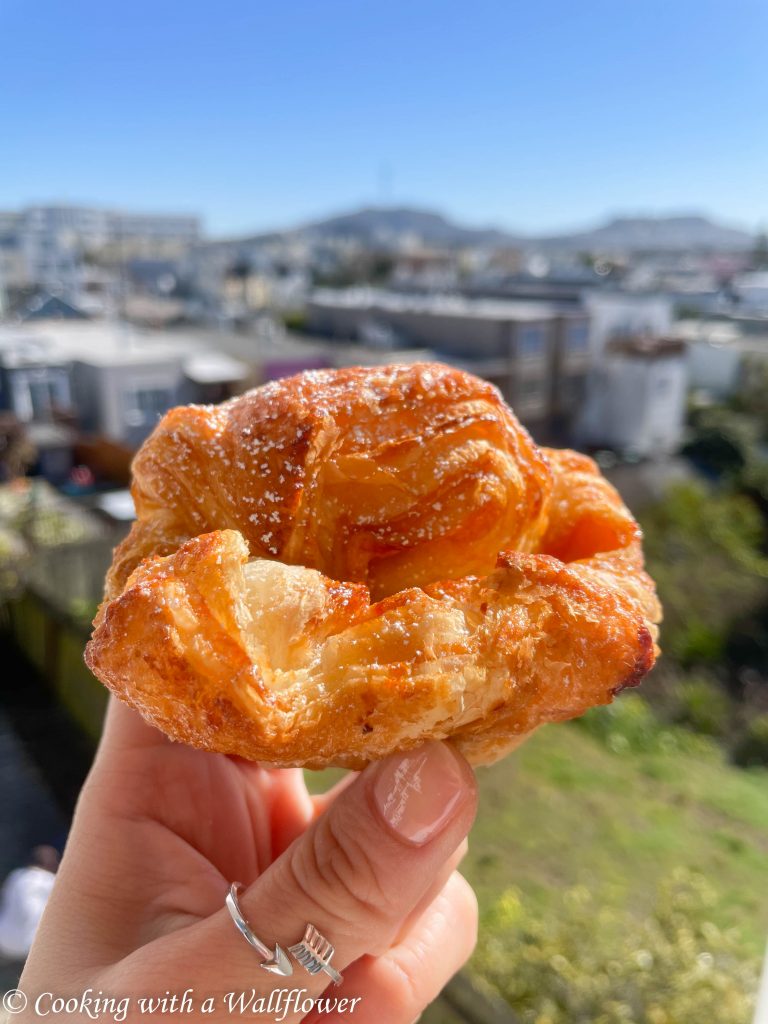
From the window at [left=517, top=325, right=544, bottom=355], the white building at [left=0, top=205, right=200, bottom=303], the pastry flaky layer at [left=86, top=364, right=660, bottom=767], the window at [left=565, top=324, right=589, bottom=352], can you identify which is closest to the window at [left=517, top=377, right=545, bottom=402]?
the window at [left=517, top=325, right=544, bottom=355]

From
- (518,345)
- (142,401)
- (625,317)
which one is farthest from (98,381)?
(625,317)

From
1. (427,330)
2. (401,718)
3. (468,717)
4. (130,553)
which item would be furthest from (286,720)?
(427,330)

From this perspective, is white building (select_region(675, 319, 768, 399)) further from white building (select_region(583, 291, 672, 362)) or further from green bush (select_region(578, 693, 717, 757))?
green bush (select_region(578, 693, 717, 757))

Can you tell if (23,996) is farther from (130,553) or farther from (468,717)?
(468,717)

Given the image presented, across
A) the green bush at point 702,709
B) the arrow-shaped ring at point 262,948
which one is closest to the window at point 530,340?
the green bush at point 702,709

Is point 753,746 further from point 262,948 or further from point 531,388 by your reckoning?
point 531,388
